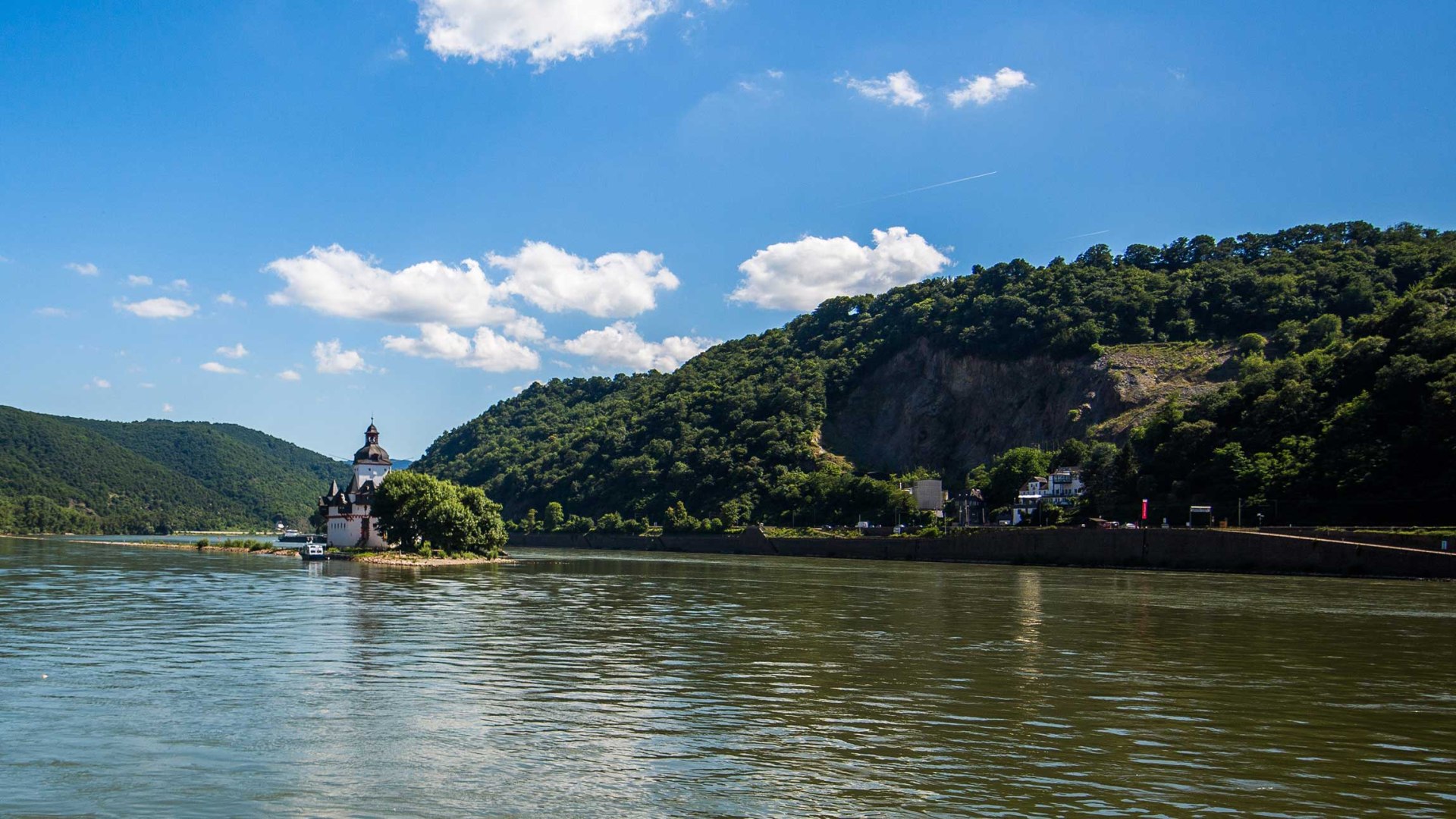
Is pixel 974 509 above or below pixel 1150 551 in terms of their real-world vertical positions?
above

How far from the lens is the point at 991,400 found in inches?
5586

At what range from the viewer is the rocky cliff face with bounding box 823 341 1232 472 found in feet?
406

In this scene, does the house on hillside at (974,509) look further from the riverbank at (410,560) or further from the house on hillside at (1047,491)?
the riverbank at (410,560)

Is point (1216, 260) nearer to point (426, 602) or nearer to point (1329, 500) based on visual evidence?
point (1329, 500)

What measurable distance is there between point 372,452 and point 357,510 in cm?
1186

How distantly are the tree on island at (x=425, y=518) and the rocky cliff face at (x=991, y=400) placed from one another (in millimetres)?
70289

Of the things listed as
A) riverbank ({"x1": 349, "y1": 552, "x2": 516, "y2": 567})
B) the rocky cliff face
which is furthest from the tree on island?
the rocky cliff face

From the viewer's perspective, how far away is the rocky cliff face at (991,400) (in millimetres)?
123625

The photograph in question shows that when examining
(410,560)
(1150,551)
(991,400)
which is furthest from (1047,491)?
(410,560)

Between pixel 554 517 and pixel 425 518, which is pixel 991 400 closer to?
pixel 554 517

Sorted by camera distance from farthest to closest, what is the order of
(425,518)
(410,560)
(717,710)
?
(425,518)
(410,560)
(717,710)

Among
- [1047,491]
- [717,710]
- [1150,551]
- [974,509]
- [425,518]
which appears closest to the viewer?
[717,710]

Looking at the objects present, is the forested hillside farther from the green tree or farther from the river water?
the river water

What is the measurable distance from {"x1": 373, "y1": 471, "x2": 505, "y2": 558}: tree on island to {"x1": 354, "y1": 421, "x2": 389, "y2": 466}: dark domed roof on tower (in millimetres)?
32299
